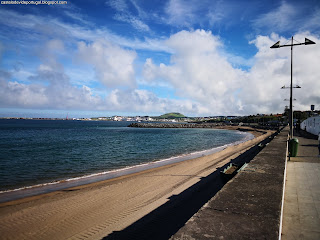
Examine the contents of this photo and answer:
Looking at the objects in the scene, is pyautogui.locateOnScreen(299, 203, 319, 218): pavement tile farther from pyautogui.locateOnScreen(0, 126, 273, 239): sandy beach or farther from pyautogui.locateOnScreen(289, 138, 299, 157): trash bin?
pyautogui.locateOnScreen(289, 138, 299, 157): trash bin

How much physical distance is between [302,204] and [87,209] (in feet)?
24.0

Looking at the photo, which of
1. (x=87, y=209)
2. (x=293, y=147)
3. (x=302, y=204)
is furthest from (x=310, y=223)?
(x=293, y=147)

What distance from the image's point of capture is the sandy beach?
653cm

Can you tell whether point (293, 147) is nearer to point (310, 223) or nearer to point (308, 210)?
point (308, 210)

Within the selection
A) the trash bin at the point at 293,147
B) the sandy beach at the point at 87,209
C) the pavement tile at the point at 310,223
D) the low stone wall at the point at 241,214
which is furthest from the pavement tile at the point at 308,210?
the trash bin at the point at 293,147

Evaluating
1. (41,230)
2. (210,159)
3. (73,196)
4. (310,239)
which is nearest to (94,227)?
(41,230)

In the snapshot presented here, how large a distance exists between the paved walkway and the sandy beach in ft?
15.4

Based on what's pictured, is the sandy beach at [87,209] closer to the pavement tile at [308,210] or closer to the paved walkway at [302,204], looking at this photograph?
the paved walkway at [302,204]

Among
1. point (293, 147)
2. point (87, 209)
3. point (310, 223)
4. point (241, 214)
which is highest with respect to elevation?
point (293, 147)

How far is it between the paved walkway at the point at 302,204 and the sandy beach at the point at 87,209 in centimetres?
469

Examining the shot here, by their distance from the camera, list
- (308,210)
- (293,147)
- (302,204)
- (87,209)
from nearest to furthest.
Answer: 1. (308,210)
2. (302,204)
3. (87,209)
4. (293,147)

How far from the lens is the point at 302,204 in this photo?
17.2 feet

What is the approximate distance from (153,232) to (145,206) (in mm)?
2043

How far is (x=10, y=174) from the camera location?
13930 millimetres
